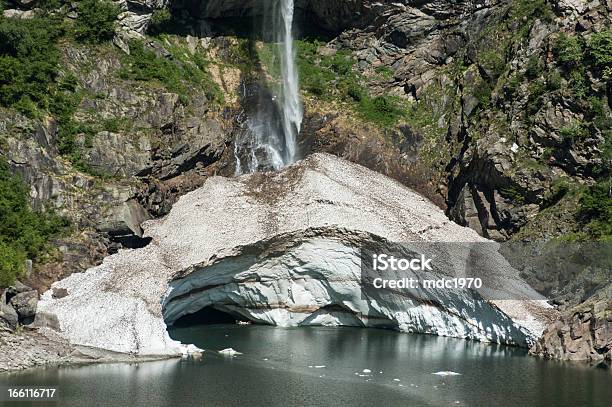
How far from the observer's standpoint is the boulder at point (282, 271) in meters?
62.1

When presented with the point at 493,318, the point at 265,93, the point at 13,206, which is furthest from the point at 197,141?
the point at 493,318

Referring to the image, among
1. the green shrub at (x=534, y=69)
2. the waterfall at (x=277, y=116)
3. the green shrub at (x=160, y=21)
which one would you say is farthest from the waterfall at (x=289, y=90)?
the green shrub at (x=534, y=69)

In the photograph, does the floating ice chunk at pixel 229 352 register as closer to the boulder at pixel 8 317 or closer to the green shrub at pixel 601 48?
the boulder at pixel 8 317

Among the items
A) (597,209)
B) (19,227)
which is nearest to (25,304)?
(19,227)

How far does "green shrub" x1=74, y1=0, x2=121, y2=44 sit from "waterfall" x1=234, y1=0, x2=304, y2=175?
43.5 ft

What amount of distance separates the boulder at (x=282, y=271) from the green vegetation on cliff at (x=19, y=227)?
9.45ft

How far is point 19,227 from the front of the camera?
213 ft

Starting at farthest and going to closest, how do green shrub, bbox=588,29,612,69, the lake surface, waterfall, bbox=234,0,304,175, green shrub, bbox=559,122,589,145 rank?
waterfall, bbox=234,0,304,175 < green shrub, bbox=588,29,612,69 < green shrub, bbox=559,122,589,145 < the lake surface

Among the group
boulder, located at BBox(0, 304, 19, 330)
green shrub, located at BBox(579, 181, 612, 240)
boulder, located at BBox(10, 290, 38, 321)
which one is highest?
green shrub, located at BBox(579, 181, 612, 240)

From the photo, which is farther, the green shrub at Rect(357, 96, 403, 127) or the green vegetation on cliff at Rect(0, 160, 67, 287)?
the green shrub at Rect(357, 96, 403, 127)

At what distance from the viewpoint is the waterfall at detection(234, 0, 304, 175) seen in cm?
8275

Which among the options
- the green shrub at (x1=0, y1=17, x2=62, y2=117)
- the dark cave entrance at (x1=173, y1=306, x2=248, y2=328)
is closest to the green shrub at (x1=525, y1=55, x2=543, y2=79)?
the dark cave entrance at (x1=173, y1=306, x2=248, y2=328)

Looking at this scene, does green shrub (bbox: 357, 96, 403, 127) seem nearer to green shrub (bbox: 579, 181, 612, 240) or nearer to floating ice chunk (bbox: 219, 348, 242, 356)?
green shrub (bbox: 579, 181, 612, 240)

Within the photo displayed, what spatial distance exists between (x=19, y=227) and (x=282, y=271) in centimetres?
1827
